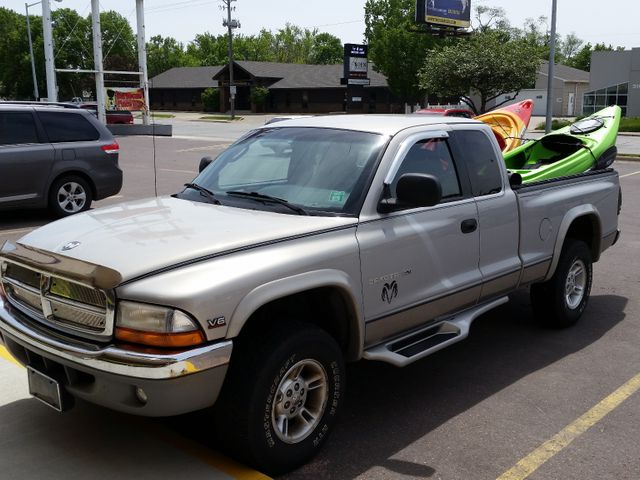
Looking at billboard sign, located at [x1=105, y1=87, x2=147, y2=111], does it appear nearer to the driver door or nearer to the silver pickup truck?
the silver pickup truck

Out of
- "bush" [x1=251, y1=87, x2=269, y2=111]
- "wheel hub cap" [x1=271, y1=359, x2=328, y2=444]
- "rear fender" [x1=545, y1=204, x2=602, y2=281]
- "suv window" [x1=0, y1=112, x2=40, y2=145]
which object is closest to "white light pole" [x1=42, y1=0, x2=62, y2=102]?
"suv window" [x1=0, y1=112, x2=40, y2=145]

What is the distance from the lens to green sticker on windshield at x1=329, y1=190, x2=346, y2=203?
4164mm

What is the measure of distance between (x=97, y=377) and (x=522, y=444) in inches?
92.4

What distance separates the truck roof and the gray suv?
665 cm

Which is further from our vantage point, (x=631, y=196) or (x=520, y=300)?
(x=631, y=196)

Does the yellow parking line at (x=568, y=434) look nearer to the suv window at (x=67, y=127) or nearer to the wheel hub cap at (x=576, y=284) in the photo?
the wheel hub cap at (x=576, y=284)

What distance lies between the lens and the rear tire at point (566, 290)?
231 inches

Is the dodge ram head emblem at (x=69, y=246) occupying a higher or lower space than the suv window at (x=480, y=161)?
lower

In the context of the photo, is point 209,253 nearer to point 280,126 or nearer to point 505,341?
point 280,126

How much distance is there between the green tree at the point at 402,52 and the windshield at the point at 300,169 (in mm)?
55240

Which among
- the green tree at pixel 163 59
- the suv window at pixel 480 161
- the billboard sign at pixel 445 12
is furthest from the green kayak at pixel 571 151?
the green tree at pixel 163 59

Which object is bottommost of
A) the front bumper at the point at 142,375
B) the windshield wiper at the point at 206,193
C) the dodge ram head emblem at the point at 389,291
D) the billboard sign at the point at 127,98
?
the front bumper at the point at 142,375

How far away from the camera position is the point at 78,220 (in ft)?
13.6

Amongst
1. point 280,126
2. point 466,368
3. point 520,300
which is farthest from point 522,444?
point 520,300
